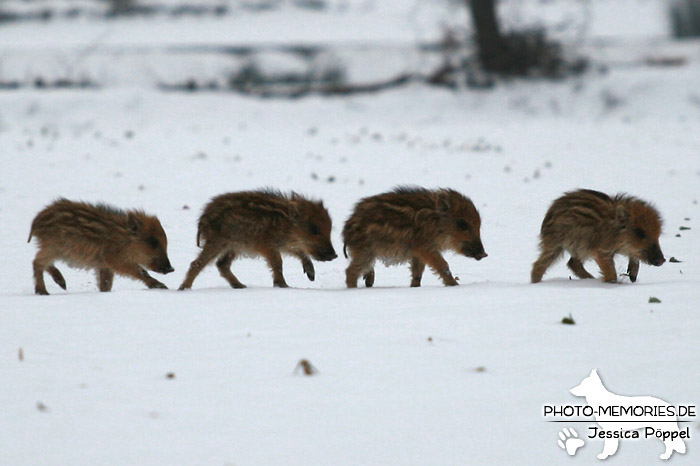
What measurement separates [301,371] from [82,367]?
48.9 inches

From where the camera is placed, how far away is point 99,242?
771 centimetres

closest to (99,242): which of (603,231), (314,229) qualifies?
(314,229)

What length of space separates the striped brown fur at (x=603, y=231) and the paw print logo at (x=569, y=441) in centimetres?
351

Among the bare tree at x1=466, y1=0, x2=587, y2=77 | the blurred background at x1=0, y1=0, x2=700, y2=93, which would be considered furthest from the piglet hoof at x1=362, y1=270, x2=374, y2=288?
the bare tree at x1=466, y1=0, x2=587, y2=77

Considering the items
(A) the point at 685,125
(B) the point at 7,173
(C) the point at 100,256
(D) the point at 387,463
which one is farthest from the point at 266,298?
(A) the point at 685,125

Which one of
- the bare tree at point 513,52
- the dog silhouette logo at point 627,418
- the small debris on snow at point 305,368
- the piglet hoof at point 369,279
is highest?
the bare tree at point 513,52

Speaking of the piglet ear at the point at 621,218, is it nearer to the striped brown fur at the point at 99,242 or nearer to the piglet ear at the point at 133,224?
the striped brown fur at the point at 99,242

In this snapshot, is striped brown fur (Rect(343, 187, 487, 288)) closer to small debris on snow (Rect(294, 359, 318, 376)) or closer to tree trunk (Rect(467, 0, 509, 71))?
small debris on snow (Rect(294, 359, 318, 376))

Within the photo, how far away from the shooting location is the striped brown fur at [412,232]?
765 cm

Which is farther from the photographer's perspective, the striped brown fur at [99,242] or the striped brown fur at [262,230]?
the striped brown fur at [262,230]

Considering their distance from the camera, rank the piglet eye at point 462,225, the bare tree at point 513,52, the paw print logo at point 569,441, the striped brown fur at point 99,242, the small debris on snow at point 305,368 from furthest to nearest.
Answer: the bare tree at point 513,52, the piglet eye at point 462,225, the striped brown fur at point 99,242, the small debris on snow at point 305,368, the paw print logo at point 569,441

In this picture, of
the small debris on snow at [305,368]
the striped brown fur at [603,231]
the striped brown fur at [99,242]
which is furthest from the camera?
the striped brown fur at [99,242]

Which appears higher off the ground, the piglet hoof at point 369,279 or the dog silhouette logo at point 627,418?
the piglet hoof at point 369,279

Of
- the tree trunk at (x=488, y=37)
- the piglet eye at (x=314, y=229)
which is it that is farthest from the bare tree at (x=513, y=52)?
the piglet eye at (x=314, y=229)
